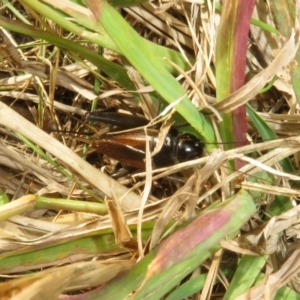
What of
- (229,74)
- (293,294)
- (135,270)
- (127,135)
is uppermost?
(229,74)

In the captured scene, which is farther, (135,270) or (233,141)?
(233,141)

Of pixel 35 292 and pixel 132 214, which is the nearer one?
pixel 35 292

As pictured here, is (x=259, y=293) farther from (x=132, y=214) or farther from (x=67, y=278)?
(x=67, y=278)

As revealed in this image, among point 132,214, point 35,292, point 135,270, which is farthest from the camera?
point 132,214

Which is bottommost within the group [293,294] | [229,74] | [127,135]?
[293,294]

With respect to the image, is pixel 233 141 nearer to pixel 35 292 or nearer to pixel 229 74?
pixel 229 74

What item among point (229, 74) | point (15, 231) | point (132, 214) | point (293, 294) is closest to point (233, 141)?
point (229, 74)

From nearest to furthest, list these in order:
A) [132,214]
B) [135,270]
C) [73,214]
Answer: [135,270]
[132,214]
[73,214]

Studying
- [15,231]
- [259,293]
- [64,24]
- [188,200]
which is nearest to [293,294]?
[259,293]

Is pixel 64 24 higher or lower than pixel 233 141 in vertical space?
higher
